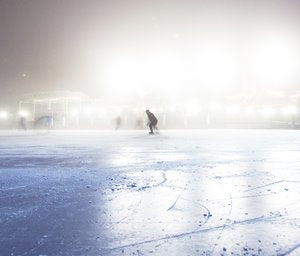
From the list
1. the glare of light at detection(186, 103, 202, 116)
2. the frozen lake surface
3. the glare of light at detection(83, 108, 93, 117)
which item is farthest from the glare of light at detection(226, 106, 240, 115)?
the frozen lake surface

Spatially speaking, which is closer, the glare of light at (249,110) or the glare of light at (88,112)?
the glare of light at (249,110)

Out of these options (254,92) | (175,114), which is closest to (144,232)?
(175,114)

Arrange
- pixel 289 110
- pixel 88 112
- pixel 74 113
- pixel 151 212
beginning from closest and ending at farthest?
pixel 151 212 → pixel 289 110 → pixel 74 113 → pixel 88 112

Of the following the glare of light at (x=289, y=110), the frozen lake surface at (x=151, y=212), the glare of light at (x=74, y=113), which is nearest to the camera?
the frozen lake surface at (x=151, y=212)

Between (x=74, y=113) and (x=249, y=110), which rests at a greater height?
(x=249, y=110)

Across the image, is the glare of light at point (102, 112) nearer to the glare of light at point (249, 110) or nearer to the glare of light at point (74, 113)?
the glare of light at point (74, 113)

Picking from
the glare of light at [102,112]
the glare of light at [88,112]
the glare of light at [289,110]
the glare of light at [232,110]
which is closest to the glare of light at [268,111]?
the glare of light at [289,110]

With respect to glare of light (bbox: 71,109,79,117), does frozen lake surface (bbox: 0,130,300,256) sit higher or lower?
lower

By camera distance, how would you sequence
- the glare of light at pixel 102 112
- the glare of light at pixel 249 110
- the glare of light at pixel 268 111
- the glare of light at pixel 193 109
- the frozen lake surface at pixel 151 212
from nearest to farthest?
the frozen lake surface at pixel 151 212 → the glare of light at pixel 268 111 → the glare of light at pixel 249 110 → the glare of light at pixel 102 112 → the glare of light at pixel 193 109

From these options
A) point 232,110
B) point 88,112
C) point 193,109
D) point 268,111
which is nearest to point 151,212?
point 268,111

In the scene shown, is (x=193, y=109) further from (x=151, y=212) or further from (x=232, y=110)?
(x=151, y=212)

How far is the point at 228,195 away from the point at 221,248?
1851 mm

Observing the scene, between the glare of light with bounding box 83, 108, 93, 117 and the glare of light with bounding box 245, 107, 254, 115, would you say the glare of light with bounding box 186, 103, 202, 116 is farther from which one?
the glare of light with bounding box 83, 108, 93, 117

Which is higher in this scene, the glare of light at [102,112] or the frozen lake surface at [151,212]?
the glare of light at [102,112]
